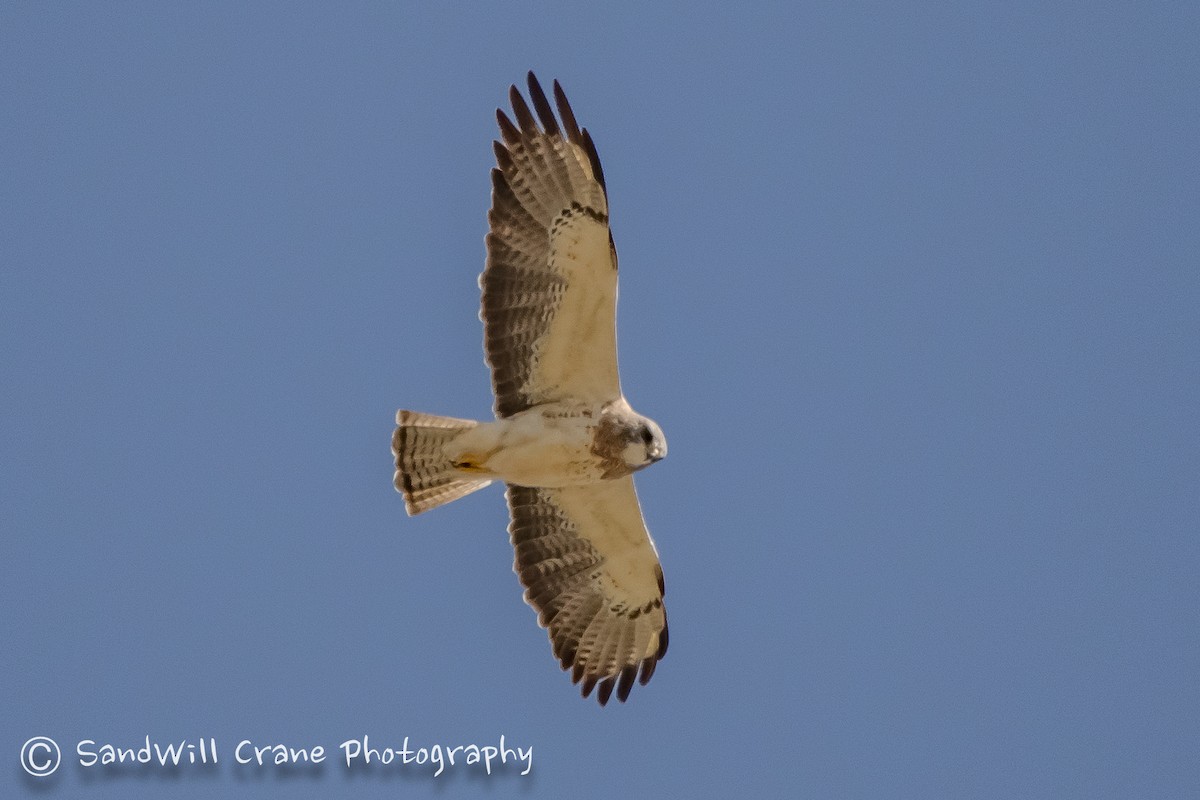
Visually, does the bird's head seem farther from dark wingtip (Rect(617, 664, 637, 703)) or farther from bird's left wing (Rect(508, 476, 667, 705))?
dark wingtip (Rect(617, 664, 637, 703))

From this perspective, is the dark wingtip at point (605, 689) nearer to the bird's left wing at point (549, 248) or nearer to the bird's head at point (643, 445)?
the bird's head at point (643, 445)

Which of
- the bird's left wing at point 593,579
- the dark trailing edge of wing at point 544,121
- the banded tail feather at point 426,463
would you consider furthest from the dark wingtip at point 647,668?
the dark trailing edge of wing at point 544,121

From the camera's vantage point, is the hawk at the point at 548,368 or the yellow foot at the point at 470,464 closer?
the hawk at the point at 548,368

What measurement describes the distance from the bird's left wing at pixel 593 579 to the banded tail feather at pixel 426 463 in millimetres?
656

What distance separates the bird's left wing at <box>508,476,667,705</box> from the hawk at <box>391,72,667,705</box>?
0.02 metres

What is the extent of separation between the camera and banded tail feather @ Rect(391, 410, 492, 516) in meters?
12.0

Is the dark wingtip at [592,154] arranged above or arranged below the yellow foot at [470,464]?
above

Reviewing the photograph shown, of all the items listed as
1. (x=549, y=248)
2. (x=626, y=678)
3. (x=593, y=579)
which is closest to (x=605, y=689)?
(x=626, y=678)

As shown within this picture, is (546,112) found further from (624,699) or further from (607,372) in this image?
(624,699)

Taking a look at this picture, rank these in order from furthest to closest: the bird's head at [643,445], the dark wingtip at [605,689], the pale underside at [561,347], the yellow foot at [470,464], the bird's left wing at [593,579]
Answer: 1. the dark wingtip at [605,689]
2. the bird's left wing at [593,579]
3. the yellow foot at [470,464]
4. the pale underside at [561,347]
5. the bird's head at [643,445]

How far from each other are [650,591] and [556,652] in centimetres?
78

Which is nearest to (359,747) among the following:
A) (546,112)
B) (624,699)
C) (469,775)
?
(469,775)

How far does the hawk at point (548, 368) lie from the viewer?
11625 mm

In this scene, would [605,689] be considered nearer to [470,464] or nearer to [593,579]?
[593,579]
